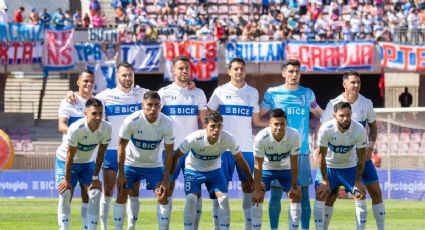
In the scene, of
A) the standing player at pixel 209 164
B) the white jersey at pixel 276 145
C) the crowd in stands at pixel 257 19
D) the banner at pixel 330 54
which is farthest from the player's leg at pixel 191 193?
the crowd in stands at pixel 257 19

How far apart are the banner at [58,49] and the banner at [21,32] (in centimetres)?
29

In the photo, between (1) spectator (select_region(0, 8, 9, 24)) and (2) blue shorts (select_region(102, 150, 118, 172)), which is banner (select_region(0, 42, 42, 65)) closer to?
(1) spectator (select_region(0, 8, 9, 24))

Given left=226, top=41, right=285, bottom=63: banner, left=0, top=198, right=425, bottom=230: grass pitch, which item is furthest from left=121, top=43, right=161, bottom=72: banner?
left=0, top=198, right=425, bottom=230: grass pitch

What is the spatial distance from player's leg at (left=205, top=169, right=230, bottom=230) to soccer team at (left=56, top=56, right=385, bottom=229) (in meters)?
0.02

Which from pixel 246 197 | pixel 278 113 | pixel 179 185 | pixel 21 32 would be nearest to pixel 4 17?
pixel 21 32

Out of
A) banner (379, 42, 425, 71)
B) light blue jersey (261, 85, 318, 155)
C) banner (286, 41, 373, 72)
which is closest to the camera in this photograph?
light blue jersey (261, 85, 318, 155)

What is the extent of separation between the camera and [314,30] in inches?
1777

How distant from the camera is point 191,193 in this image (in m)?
16.9

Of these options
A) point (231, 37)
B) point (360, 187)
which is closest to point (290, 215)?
point (360, 187)

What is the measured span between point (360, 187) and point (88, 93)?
163 inches

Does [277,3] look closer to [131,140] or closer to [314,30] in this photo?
[314,30]

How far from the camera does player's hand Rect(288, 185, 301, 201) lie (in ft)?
56.0

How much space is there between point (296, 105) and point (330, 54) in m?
25.9

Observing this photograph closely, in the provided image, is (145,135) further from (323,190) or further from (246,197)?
(323,190)
